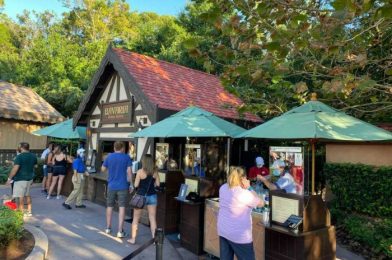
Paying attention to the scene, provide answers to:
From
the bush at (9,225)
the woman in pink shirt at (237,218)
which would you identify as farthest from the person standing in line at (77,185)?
the woman in pink shirt at (237,218)

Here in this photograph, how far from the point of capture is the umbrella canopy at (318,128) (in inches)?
180

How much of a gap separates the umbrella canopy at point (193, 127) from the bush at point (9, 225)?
9.28 feet

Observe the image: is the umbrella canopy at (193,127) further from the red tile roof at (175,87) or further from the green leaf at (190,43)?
the green leaf at (190,43)

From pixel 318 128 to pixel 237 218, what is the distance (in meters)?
1.66

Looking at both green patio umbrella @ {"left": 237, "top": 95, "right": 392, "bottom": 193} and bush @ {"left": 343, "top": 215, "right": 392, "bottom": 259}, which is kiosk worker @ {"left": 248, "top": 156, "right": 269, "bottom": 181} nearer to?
bush @ {"left": 343, "top": 215, "right": 392, "bottom": 259}

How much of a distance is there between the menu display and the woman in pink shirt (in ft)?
1.55

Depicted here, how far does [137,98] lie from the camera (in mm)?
8742

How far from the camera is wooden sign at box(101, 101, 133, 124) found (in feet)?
32.6

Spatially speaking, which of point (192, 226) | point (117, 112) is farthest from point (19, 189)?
point (192, 226)

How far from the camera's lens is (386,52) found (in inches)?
318

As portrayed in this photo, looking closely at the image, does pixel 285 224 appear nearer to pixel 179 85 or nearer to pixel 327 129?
pixel 327 129

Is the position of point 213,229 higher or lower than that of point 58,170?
lower

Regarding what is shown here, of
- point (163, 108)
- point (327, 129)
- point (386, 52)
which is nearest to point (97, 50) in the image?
point (163, 108)

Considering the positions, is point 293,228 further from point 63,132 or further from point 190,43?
point 63,132
